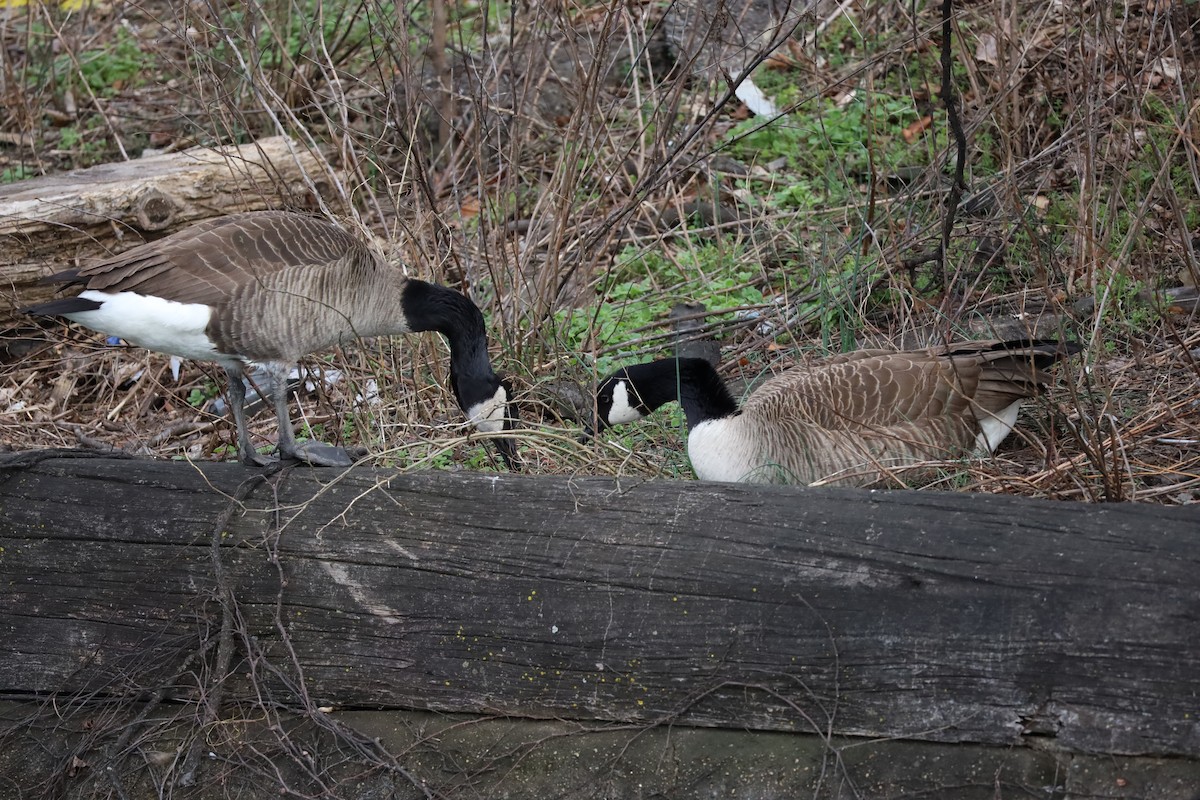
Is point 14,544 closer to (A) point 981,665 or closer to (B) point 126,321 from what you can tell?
(B) point 126,321

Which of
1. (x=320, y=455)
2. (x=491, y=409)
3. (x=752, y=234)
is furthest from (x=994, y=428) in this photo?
(x=320, y=455)

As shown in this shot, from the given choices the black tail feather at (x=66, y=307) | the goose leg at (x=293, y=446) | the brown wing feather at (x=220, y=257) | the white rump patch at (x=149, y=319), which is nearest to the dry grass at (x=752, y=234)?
the goose leg at (x=293, y=446)

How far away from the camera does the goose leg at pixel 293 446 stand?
3.40 metres

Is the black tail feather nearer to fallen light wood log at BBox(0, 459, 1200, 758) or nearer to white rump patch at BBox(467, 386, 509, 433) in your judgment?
fallen light wood log at BBox(0, 459, 1200, 758)

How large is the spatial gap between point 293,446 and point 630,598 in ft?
4.75

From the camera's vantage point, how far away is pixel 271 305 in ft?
12.7

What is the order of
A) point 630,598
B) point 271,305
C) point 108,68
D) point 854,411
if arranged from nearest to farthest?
point 630,598, point 271,305, point 854,411, point 108,68

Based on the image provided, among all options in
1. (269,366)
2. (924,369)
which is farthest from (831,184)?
(269,366)

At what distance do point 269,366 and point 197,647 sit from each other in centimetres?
132

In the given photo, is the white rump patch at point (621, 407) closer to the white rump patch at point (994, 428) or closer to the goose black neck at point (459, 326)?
the goose black neck at point (459, 326)

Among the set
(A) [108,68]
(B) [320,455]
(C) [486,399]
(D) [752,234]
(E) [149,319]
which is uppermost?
(E) [149,319]

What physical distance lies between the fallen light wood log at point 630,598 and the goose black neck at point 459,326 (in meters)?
1.26

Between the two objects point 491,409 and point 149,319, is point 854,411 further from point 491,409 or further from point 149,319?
point 149,319

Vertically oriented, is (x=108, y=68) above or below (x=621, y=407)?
below
